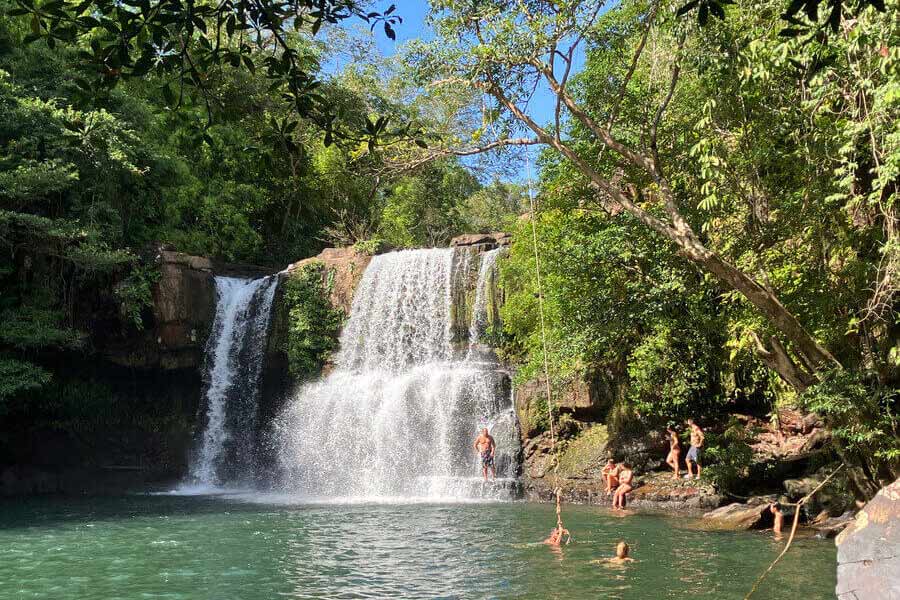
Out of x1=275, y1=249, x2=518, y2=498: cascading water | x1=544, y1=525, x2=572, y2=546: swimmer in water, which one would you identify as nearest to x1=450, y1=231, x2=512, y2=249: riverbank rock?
x1=275, y1=249, x2=518, y2=498: cascading water

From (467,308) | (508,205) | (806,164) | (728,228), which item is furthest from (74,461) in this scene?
(508,205)

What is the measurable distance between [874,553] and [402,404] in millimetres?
14325

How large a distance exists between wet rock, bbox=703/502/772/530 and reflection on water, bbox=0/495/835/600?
0.54 m

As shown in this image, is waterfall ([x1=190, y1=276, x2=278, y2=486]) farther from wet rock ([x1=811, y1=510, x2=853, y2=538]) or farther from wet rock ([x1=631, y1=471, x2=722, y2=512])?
wet rock ([x1=811, y1=510, x2=853, y2=538])

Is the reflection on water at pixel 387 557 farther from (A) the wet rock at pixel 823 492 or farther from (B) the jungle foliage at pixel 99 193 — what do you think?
(B) the jungle foliage at pixel 99 193

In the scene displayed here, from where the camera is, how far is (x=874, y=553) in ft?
17.4

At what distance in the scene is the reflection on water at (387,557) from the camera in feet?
27.2

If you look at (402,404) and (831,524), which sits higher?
(402,404)

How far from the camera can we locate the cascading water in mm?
18016

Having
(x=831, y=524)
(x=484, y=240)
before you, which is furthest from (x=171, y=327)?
(x=831, y=524)

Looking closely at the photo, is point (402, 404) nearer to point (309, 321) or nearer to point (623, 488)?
point (309, 321)

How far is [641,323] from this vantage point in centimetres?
1565

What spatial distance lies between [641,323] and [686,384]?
Result: 1464 millimetres

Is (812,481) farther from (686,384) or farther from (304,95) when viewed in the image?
(304,95)
